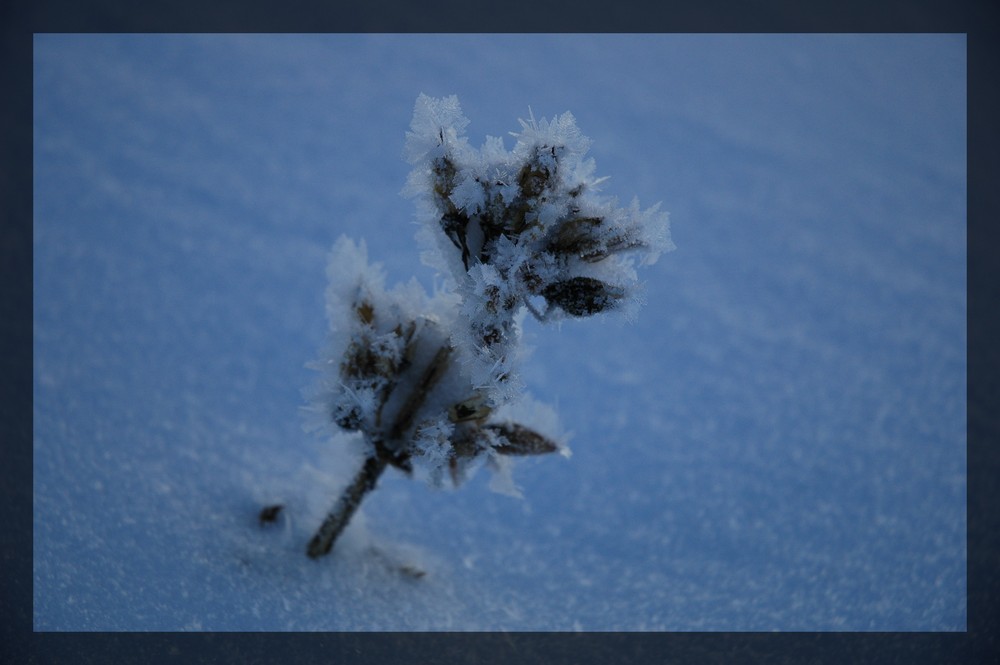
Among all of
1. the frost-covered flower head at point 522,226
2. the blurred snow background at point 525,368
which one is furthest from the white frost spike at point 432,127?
the blurred snow background at point 525,368

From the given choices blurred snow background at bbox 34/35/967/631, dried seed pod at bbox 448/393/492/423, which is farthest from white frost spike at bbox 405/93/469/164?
blurred snow background at bbox 34/35/967/631

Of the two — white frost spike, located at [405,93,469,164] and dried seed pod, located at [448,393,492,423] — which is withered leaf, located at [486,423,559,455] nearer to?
dried seed pod, located at [448,393,492,423]

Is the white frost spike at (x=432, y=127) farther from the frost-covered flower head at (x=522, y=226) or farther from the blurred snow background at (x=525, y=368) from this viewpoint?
the blurred snow background at (x=525, y=368)

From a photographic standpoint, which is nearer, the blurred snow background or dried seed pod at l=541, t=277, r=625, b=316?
dried seed pod at l=541, t=277, r=625, b=316


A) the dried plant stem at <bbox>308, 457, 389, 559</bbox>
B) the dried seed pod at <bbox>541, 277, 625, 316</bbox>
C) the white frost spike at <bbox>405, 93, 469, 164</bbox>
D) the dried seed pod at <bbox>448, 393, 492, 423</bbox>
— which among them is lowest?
the dried plant stem at <bbox>308, 457, 389, 559</bbox>

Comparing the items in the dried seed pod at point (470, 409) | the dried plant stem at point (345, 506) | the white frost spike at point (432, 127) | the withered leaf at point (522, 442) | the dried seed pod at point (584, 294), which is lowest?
the dried plant stem at point (345, 506)

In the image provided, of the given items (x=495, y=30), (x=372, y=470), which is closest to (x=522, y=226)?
(x=372, y=470)

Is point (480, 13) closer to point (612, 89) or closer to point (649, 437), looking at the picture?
point (612, 89)

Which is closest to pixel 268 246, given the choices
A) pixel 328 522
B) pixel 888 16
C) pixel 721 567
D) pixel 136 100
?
pixel 136 100
